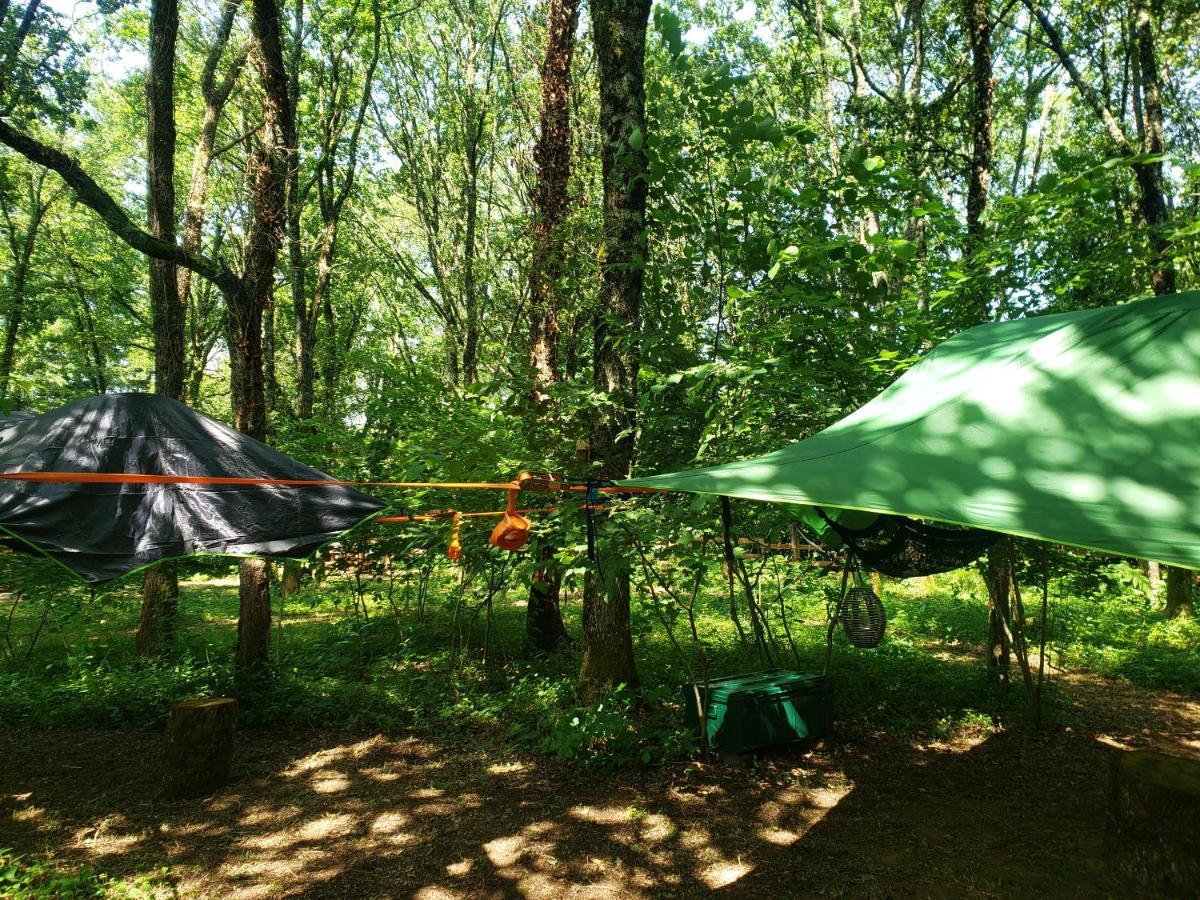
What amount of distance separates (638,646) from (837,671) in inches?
76.5

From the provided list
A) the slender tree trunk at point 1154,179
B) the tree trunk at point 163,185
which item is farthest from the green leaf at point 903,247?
the tree trunk at point 163,185

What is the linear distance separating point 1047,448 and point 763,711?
275 cm

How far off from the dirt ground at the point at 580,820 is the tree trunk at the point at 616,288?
0.87 meters

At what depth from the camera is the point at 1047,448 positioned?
7.31 ft

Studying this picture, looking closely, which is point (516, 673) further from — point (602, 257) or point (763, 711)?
point (602, 257)

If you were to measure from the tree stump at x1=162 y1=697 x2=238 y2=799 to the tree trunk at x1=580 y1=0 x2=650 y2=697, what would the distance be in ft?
7.75

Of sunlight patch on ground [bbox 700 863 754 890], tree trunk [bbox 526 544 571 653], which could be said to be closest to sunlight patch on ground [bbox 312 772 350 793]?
sunlight patch on ground [bbox 700 863 754 890]

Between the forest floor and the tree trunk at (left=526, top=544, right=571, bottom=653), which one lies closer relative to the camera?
the forest floor

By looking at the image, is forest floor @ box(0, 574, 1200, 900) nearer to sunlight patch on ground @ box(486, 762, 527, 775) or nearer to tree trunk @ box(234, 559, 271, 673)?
sunlight patch on ground @ box(486, 762, 527, 775)

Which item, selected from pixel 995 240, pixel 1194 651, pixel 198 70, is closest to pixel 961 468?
pixel 995 240

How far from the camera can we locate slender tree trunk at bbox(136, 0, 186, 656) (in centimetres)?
635

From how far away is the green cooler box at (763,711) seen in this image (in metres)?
4.31

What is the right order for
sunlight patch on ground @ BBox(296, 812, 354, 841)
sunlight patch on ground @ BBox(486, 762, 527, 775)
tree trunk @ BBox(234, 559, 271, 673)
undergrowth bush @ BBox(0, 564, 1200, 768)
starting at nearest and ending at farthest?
sunlight patch on ground @ BBox(296, 812, 354, 841), sunlight patch on ground @ BBox(486, 762, 527, 775), undergrowth bush @ BBox(0, 564, 1200, 768), tree trunk @ BBox(234, 559, 271, 673)

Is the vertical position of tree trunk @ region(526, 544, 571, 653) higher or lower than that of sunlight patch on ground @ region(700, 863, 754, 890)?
higher
